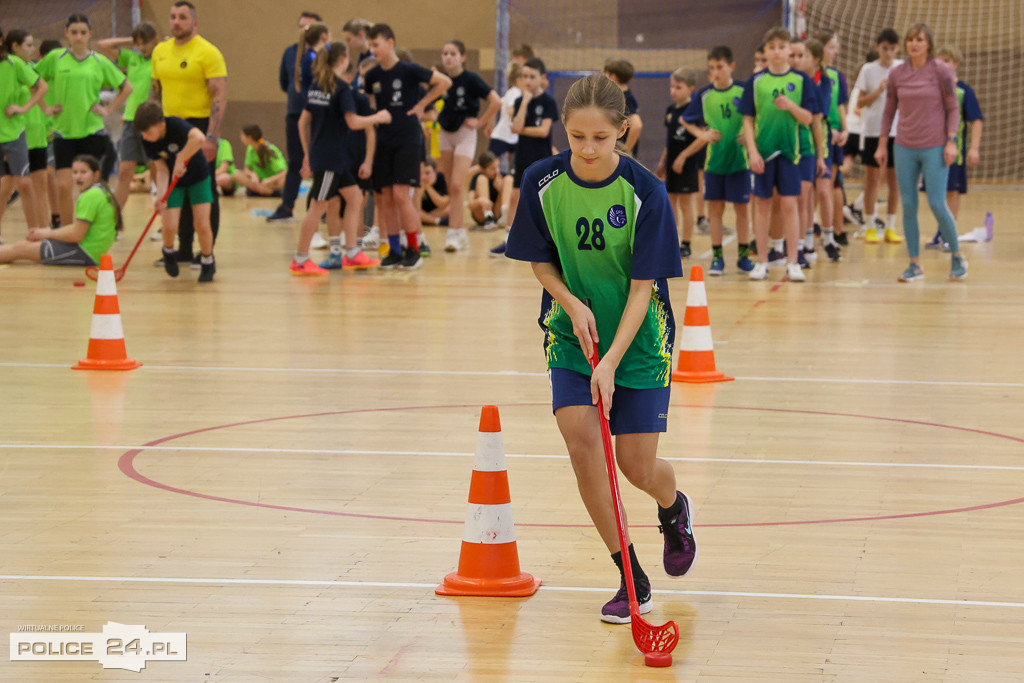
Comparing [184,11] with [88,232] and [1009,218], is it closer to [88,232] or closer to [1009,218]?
[88,232]

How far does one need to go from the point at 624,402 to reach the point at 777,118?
23.5 ft

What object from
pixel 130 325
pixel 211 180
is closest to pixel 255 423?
pixel 130 325

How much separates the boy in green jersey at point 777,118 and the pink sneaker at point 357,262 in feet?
11.1

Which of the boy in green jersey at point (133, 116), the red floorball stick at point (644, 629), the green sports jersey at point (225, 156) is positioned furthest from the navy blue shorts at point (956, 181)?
the green sports jersey at point (225, 156)

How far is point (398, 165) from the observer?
11.3 meters

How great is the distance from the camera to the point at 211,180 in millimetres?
10758

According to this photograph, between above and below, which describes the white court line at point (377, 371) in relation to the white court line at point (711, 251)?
below

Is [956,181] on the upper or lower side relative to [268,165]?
upper

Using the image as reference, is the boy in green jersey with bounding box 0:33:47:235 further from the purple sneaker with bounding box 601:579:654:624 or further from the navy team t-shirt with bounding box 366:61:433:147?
the purple sneaker with bounding box 601:579:654:624

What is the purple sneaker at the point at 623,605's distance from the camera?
349 centimetres

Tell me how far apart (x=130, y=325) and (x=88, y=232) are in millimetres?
2766

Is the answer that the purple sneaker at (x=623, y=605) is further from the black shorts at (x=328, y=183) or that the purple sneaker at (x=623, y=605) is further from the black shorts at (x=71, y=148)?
the black shorts at (x=71, y=148)

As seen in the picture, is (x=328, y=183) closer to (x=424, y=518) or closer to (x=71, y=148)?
(x=71, y=148)

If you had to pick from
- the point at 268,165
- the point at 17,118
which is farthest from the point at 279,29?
the point at 17,118
